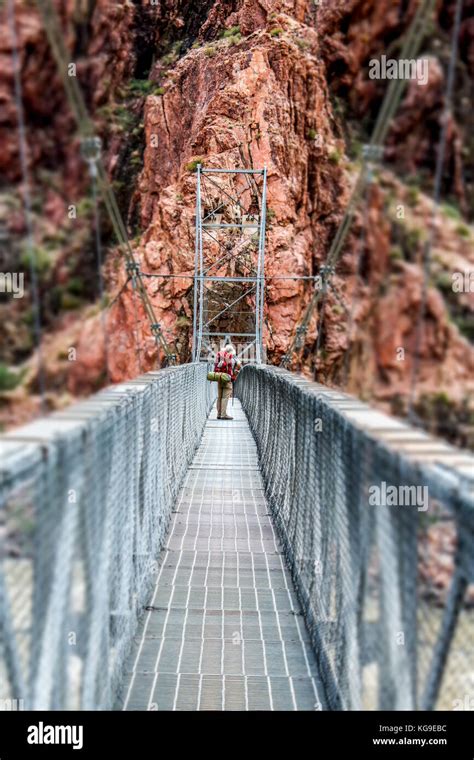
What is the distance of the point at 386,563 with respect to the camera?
2189 millimetres

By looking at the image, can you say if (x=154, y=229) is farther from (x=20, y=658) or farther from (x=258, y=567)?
(x=20, y=658)

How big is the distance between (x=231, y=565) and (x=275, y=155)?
24.7m

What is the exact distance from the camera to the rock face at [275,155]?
8.91ft

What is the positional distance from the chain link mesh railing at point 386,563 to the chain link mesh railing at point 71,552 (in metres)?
0.71

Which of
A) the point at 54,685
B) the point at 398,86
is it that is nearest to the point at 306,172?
the point at 398,86

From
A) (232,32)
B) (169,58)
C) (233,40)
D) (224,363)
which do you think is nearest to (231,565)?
(224,363)

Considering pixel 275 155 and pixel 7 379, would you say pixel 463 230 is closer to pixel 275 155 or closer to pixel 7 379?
pixel 7 379

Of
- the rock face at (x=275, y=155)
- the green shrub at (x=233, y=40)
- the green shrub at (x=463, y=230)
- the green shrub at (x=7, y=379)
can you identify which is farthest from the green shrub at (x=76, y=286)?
the green shrub at (x=233, y=40)

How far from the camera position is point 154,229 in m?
28.4

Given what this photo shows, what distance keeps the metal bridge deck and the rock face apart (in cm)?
105

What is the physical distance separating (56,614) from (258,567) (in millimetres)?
2911

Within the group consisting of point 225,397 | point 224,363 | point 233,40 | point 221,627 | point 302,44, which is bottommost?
point 221,627

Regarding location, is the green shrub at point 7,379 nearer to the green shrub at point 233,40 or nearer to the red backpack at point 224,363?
the red backpack at point 224,363

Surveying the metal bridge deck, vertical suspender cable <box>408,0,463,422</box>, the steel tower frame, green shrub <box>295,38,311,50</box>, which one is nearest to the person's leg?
the metal bridge deck
